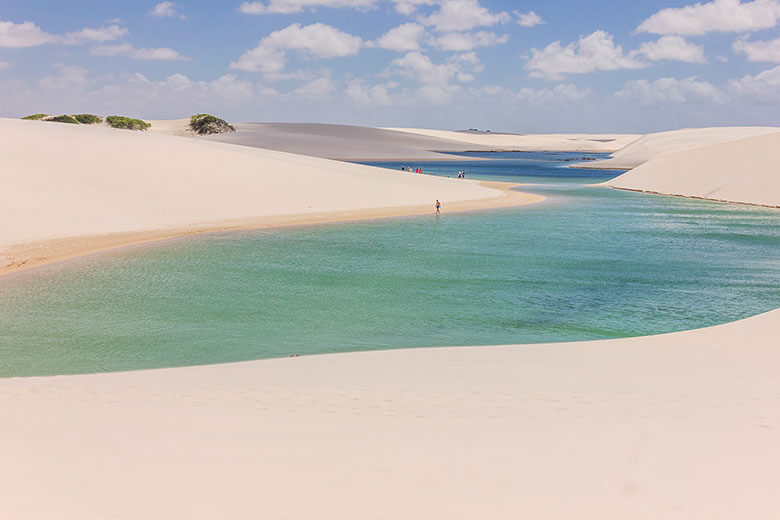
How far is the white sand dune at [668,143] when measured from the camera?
122 m

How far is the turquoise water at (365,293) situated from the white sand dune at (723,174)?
18876 mm

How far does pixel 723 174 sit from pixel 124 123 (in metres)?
118

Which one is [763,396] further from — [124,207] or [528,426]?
[124,207]

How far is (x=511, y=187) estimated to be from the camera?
6669 centimetres

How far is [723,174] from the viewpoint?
2266 inches

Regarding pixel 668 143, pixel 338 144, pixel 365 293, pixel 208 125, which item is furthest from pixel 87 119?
pixel 365 293

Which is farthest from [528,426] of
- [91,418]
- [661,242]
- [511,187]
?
[511,187]

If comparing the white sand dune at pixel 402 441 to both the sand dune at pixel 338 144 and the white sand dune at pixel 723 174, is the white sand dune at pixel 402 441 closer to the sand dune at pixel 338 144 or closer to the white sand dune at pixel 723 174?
the white sand dune at pixel 723 174

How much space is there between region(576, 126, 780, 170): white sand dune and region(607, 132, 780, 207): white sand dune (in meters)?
45.8

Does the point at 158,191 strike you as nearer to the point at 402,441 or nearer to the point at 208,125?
the point at 402,441

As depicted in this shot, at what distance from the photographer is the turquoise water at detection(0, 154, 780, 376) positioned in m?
15.0

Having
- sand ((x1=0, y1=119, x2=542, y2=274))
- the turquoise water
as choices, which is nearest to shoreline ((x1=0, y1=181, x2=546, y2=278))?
sand ((x1=0, y1=119, x2=542, y2=274))

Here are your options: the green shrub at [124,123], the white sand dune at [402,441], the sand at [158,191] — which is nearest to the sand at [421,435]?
the white sand dune at [402,441]

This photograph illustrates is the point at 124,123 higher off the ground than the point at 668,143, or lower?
higher
